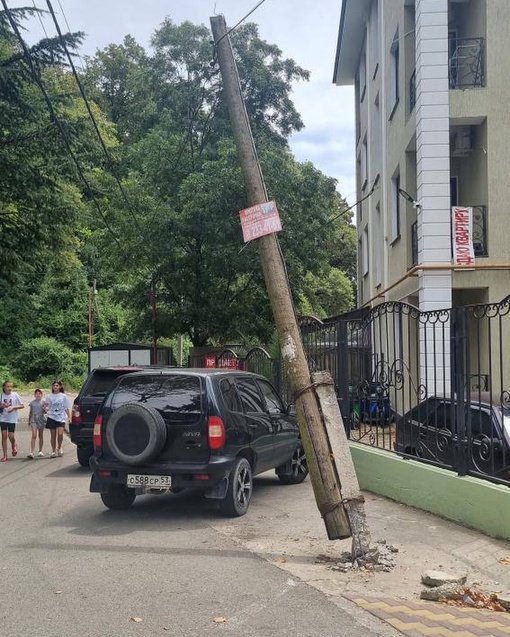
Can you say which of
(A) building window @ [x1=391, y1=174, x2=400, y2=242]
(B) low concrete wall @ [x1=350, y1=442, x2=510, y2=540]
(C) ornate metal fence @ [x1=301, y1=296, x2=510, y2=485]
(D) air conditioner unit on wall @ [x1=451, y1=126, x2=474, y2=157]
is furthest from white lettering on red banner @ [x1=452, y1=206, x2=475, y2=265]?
(B) low concrete wall @ [x1=350, y1=442, x2=510, y2=540]

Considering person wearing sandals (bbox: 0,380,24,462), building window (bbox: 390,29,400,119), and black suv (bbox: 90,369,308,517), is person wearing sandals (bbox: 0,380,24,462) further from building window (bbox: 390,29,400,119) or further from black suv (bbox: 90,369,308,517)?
building window (bbox: 390,29,400,119)

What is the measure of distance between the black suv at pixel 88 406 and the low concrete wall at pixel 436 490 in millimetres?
4458

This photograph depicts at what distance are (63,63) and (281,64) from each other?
1561cm

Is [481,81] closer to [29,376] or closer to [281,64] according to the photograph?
[281,64]

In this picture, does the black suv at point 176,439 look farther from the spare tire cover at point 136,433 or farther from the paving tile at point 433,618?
the paving tile at point 433,618

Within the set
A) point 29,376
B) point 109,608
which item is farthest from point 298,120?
point 109,608

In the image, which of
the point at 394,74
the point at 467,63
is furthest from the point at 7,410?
the point at 394,74

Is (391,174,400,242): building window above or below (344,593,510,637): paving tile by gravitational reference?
above

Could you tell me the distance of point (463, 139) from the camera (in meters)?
14.4

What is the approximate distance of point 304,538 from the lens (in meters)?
6.99

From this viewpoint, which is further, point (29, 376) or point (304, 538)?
point (29, 376)

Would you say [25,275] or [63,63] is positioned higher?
[63,63]

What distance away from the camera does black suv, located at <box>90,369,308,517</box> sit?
7578 millimetres

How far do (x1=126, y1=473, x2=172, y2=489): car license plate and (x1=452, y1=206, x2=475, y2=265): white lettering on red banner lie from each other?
7.88 metres
